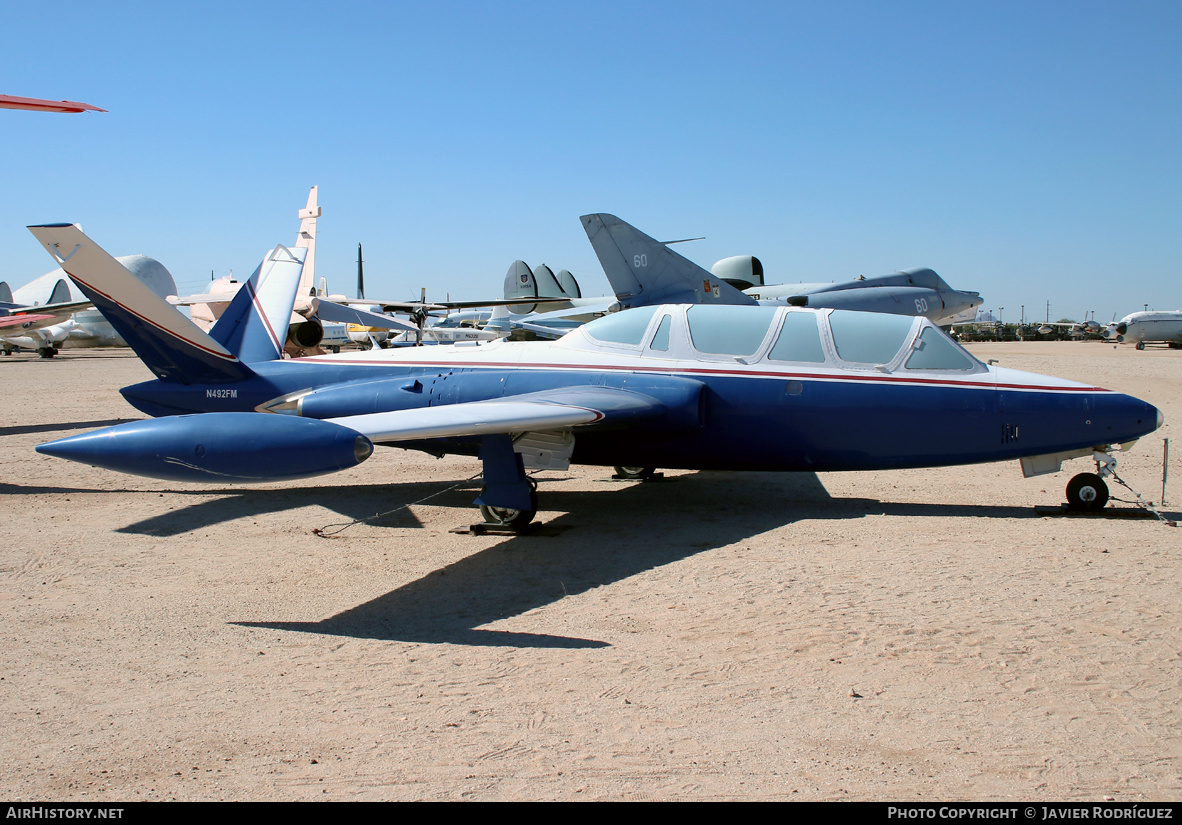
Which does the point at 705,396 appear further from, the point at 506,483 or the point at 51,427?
the point at 51,427

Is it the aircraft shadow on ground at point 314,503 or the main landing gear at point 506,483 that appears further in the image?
the aircraft shadow on ground at point 314,503

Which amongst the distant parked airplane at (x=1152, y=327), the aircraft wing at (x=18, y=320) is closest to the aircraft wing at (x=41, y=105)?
the aircraft wing at (x=18, y=320)

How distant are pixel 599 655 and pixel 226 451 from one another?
2.75 meters

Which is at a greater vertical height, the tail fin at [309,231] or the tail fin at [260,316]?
the tail fin at [309,231]

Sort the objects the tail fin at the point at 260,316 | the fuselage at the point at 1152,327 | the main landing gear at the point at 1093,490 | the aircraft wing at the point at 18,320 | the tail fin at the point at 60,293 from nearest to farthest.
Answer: the main landing gear at the point at 1093,490 → the tail fin at the point at 260,316 → the aircraft wing at the point at 18,320 → the fuselage at the point at 1152,327 → the tail fin at the point at 60,293

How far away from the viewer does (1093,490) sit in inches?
316

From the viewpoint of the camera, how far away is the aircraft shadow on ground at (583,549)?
209 inches

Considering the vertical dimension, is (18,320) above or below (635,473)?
above

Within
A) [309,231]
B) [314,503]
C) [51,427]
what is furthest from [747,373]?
[309,231]

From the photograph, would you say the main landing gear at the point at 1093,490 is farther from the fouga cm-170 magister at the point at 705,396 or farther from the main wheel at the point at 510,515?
the main wheel at the point at 510,515

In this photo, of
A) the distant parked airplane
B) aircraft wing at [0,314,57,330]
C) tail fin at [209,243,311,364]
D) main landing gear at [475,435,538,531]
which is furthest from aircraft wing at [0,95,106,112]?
the distant parked airplane

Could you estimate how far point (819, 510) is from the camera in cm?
842

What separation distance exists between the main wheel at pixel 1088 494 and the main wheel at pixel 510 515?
5.30m

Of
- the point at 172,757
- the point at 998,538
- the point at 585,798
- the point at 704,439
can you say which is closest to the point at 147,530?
the point at 172,757
